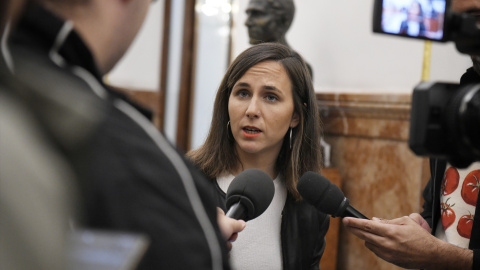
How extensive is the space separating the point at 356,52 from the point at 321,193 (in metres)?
3.06

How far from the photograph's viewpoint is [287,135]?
2533mm

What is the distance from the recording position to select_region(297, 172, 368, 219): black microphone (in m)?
1.88

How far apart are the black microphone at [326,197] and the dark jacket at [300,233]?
1.07 ft

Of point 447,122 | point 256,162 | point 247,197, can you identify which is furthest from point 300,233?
point 447,122

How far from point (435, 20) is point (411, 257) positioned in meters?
0.95

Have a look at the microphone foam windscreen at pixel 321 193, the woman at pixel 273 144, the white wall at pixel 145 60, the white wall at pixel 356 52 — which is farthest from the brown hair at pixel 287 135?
the white wall at pixel 145 60

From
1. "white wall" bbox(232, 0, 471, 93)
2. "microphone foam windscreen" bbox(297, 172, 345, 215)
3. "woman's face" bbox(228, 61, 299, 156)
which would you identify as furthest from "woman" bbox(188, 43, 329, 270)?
"white wall" bbox(232, 0, 471, 93)

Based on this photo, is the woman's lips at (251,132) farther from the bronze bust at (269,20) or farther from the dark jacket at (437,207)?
the bronze bust at (269,20)

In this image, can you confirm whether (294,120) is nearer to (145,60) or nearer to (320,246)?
(320,246)

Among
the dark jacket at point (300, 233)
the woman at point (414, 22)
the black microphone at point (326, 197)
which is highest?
the woman at point (414, 22)

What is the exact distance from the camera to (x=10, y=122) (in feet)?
2.29

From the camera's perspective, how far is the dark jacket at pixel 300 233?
222 cm

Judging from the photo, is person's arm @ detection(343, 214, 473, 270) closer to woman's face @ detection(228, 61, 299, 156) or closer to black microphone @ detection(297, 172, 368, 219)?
black microphone @ detection(297, 172, 368, 219)

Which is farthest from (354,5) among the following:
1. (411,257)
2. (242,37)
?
(411,257)
